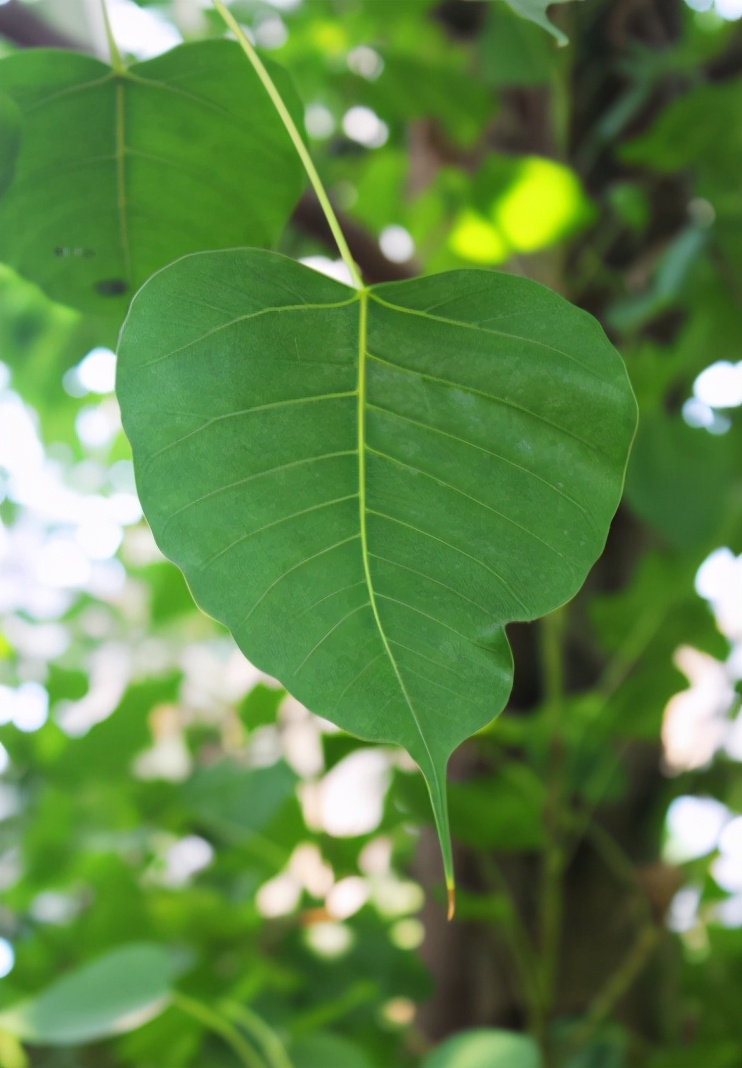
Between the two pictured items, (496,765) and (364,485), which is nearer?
(364,485)

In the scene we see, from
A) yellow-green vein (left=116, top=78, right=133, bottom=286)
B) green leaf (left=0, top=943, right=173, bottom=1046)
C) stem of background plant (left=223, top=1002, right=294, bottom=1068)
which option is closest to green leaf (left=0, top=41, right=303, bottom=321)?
yellow-green vein (left=116, top=78, right=133, bottom=286)

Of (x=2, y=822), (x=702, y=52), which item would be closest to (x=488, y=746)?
(x=2, y=822)

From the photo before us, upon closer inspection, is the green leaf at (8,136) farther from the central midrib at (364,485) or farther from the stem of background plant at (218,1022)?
the stem of background plant at (218,1022)

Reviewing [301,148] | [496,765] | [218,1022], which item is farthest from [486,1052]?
[301,148]

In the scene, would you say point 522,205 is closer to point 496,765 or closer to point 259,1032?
point 496,765

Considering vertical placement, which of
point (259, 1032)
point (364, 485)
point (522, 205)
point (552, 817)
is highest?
point (522, 205)
